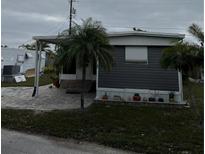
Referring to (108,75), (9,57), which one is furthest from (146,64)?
(9,57)

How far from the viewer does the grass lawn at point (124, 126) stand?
604cm

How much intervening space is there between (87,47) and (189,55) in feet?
9.57

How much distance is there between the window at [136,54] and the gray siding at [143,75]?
15 centimetres

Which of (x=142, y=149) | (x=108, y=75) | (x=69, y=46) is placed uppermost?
(x=69, y=46)

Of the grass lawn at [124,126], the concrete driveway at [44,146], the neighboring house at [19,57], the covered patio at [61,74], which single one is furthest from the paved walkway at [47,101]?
the neighboring house at [19,57]

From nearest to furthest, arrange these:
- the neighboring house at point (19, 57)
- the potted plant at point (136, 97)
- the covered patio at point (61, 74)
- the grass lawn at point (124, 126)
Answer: the grass lawn at point (124, 126) → the potted plant at point (136, 97) → the covered patio at point (61, 74) → the neighboring house at point (19, 57)

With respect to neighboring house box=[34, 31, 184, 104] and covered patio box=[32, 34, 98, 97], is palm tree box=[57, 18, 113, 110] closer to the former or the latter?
neighboring house box=[34, 31, 184, 104]

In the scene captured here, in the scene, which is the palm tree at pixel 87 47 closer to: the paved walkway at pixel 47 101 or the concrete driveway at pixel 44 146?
the paved walkway at pixel 47 101

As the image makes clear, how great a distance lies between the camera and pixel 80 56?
9.32 metres

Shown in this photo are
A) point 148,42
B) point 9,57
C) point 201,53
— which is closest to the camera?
point 201,53

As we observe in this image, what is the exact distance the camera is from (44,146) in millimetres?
5828

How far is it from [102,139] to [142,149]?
96 centimetres

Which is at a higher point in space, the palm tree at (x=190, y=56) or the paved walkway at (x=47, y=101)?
the palm tree at (x=190, y=56)

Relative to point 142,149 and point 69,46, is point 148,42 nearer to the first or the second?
point 69,46
